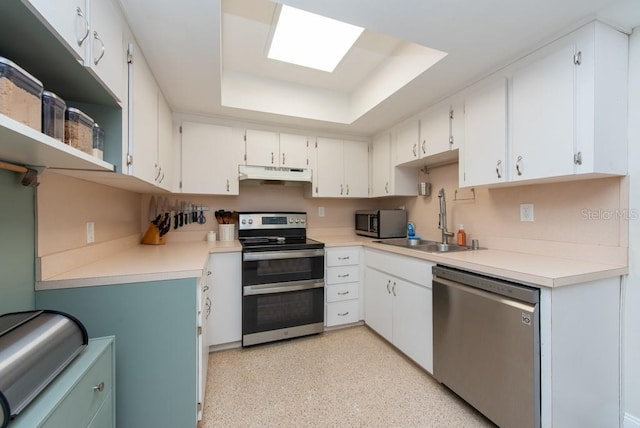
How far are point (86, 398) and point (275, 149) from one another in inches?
91.6

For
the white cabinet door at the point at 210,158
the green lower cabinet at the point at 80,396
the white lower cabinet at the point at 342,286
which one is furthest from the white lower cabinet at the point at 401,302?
the green lower cabinet at the point at 80,396

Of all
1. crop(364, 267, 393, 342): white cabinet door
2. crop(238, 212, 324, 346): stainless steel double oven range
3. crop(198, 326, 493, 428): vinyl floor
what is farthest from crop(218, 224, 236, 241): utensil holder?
crop(364, 267, 393, 342): white cabinet door

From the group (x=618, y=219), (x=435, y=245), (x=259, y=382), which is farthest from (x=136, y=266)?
(x=618, y=219)

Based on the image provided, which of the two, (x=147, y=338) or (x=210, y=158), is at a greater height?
(x=210, y=158)

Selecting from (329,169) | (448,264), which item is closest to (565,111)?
(448,264)

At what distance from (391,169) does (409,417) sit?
2124 mm

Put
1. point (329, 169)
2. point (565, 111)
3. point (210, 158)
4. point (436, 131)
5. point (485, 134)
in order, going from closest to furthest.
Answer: point (565, 111)
point (485, 134)
point (436, 131)
point (210, 158)
point (329, 169)

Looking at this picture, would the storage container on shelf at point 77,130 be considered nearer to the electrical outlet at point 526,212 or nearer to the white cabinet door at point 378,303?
the white cabinet door at point 378,303

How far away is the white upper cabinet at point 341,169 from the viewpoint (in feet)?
9.75

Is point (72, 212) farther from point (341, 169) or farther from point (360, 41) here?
point (341, 169)

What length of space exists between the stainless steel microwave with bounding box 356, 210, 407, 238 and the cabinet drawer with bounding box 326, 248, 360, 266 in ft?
1.24

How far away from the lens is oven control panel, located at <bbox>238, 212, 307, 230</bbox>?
9.20 feet

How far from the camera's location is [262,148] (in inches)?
108

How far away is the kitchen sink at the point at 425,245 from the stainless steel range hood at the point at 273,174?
1.06m
